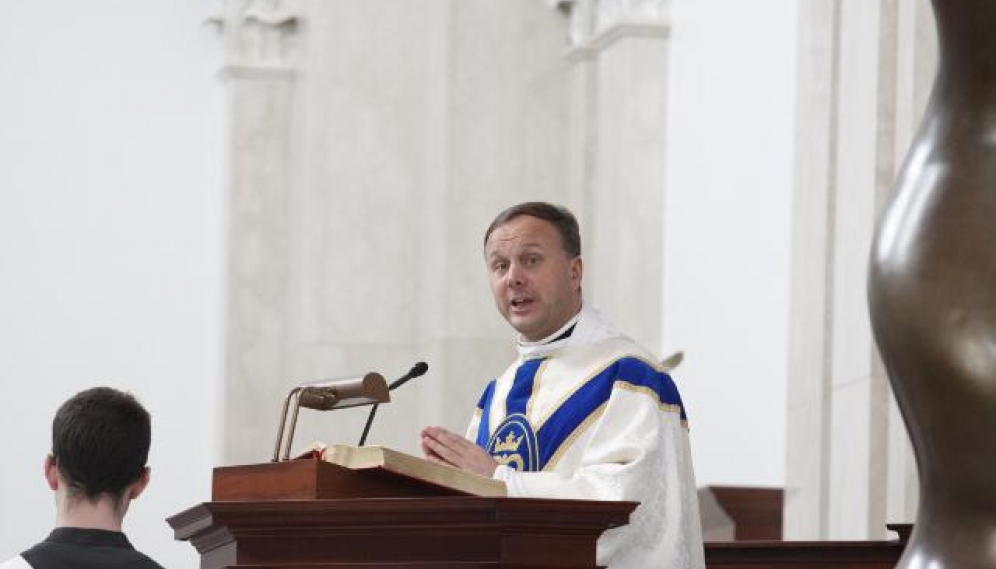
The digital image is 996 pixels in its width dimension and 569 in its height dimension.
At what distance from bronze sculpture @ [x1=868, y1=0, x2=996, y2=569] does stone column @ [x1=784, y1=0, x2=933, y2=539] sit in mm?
5392

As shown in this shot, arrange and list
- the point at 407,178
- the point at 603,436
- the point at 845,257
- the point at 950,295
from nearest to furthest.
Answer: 1. the point at 950,295
2. the point at 603,436
3. the point at 845,257
4. the point at 407,178

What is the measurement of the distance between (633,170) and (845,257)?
3106 mm

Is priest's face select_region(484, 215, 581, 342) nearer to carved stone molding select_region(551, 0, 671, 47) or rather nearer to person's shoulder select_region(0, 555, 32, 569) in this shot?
person's shoulder select_region(0, 555, 32, 569)

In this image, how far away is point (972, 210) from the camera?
1518 millimetres

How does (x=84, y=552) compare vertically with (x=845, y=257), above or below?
below

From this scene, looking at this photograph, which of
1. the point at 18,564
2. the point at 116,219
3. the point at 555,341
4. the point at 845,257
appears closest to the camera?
the point at 18,564

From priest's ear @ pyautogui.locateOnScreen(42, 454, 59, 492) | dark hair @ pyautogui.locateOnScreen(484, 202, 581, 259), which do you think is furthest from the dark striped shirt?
dark hair @ pyautogui.locateOnScreen(484, 202, 581, 259)

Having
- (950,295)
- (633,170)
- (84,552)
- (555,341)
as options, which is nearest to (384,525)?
(84,552)

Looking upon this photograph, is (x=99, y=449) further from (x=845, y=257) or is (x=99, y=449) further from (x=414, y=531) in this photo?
(x=845, y=257)

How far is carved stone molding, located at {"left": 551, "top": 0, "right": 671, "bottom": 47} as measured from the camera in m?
10.6

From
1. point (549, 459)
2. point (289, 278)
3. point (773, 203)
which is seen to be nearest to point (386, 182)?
point (289, 278)

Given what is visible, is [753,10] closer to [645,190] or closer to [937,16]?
[645,190]

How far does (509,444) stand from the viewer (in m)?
4.71

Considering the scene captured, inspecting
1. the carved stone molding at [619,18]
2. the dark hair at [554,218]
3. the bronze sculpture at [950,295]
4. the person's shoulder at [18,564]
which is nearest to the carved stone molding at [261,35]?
the carved stone molding at [619,18]
